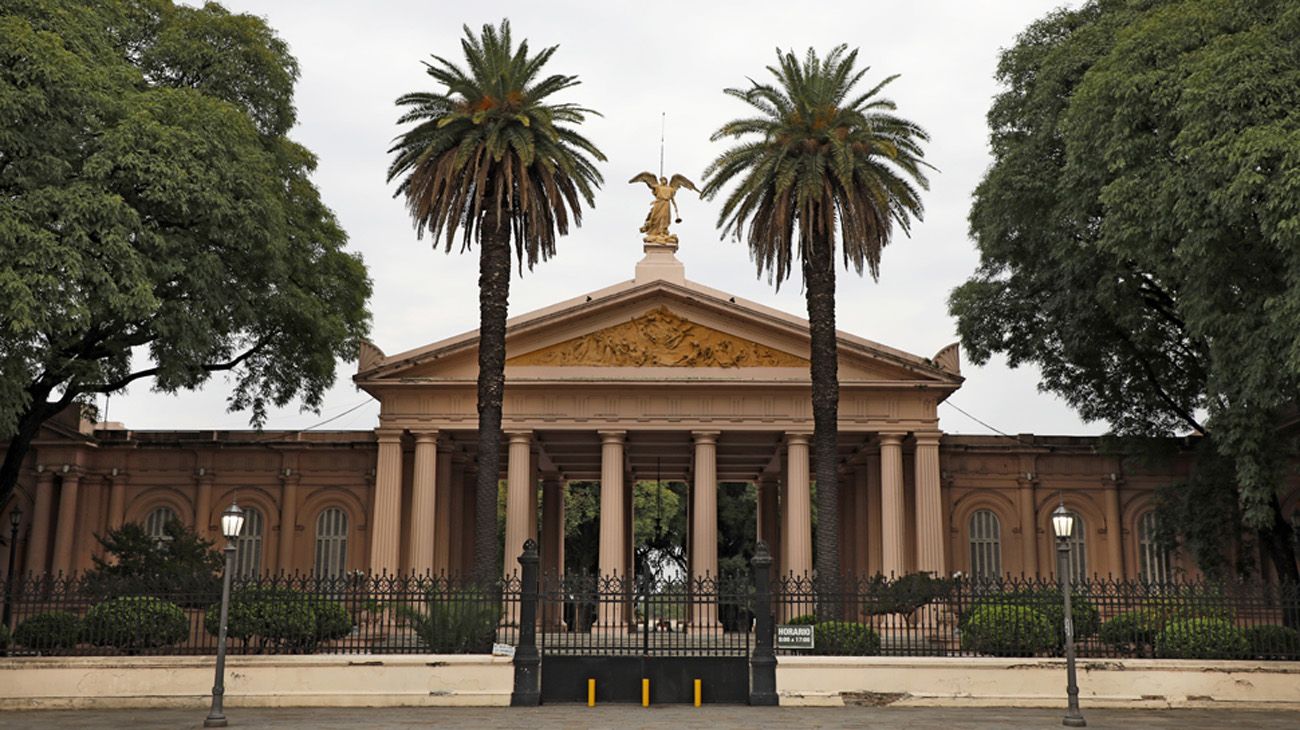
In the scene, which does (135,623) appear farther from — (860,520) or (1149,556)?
(1149,556)

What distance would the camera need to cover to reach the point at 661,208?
136 feet

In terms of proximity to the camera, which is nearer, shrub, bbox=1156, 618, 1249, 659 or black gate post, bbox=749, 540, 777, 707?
black gate post, bbox=749, 540, 777, 707

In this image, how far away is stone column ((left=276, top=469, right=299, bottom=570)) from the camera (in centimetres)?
3966

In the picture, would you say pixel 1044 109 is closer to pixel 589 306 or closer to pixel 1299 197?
pixel 1299 197

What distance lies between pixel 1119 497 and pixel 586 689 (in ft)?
83.5

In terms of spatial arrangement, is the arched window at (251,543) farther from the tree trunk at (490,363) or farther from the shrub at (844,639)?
the shrub at (844,639)

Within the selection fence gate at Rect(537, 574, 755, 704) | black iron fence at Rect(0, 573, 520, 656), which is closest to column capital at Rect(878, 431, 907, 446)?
fence gate at Rect(537, 574, 755, 704)

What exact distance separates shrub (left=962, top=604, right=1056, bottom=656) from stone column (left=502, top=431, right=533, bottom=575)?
16.1 meters

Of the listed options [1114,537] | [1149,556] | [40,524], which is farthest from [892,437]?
[40,524]

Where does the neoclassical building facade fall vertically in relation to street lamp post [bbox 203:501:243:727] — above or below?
above

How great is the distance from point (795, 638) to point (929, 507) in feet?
49.9

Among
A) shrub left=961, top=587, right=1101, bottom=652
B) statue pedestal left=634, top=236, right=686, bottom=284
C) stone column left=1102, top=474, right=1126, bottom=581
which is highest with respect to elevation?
statue pedestal left=634, top=236, right=686, bottom=284

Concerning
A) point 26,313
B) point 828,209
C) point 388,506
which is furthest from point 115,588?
point 828,209

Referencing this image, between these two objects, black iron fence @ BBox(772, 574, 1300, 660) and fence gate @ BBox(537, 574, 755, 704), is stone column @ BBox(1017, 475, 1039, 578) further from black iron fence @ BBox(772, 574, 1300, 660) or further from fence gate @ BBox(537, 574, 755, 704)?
fence gate @ BBox(537, 574, 755, 704)
